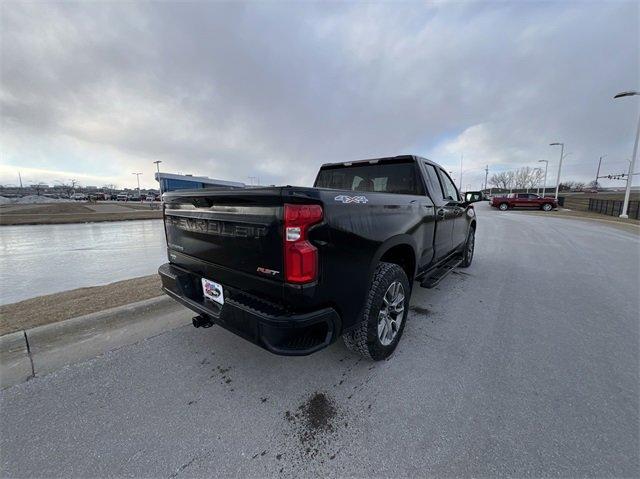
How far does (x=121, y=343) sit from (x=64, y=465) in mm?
1310

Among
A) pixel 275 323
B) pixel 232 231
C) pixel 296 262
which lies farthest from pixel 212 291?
pixel 296 262

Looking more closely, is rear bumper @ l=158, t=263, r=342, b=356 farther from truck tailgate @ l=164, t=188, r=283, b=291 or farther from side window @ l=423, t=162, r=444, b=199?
side window @ l=423, t=162, r=444, b=199

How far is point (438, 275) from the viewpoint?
3.93 meters

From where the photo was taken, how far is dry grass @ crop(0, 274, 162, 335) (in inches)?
125

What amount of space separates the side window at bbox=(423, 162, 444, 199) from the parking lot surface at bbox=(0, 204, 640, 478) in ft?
5.54

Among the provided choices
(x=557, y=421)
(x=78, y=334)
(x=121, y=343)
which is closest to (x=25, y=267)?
(x=78, y=334)

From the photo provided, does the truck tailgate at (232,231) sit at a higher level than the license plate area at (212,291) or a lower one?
higher

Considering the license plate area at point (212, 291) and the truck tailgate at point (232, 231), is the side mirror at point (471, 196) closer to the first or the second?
the truck tailgate at point (232, 231)

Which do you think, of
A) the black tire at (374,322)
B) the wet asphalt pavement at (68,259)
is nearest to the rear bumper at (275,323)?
the black tire at (374,322)

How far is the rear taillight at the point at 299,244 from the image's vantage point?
183cm

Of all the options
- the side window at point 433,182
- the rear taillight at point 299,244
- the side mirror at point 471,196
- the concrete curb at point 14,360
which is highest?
the side window at point 433,182

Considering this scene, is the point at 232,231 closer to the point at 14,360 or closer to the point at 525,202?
the point at 14,360

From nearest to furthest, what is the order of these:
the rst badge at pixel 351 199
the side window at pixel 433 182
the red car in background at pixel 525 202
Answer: the rst badge at pixel 351 199, the side window at pixel 433 182, the red car in background at pixel 525 202

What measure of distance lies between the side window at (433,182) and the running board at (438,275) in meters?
1.06
